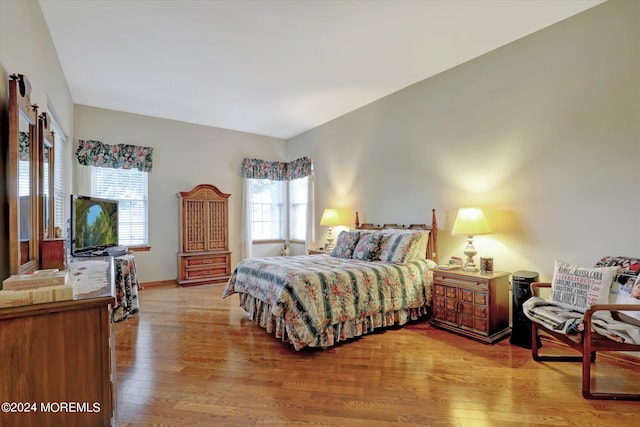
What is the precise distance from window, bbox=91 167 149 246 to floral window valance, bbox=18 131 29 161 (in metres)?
3.49

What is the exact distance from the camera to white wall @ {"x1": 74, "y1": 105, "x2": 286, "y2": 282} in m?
4.92

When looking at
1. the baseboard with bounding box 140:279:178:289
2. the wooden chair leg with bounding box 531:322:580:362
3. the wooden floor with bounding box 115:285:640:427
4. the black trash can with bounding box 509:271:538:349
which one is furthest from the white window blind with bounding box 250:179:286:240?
the wooden chair leg with bounding box 531:322:580:362

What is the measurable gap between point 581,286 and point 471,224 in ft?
3.27

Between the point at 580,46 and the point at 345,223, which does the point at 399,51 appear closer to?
the point at 580,46

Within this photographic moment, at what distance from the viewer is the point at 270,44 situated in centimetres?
306

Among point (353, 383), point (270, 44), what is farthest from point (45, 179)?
point (353, 383)

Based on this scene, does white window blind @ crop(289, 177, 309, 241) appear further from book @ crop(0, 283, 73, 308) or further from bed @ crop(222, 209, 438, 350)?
book @ crop(0, 283, 73, 308)

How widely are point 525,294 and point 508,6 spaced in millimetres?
2479

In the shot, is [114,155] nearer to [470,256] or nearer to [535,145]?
[470,256]

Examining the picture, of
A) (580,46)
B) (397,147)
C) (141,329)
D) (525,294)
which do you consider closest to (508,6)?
(580,46)

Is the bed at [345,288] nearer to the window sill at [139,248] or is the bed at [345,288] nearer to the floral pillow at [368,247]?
the floral pillow at [368,247]

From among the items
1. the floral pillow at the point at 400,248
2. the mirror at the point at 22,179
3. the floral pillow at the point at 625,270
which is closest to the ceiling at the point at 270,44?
the mirror at the point at 22,179

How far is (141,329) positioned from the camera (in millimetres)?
3236

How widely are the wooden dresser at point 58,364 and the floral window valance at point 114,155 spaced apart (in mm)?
4327
